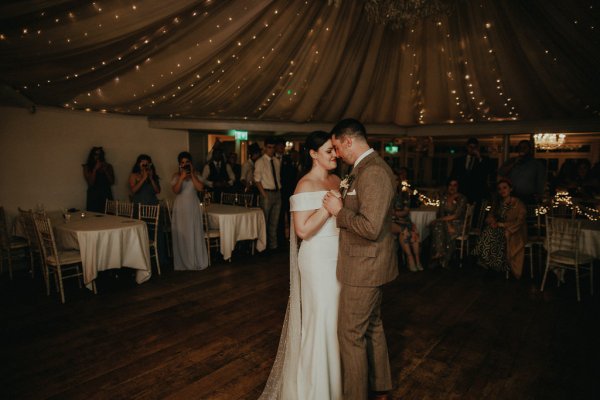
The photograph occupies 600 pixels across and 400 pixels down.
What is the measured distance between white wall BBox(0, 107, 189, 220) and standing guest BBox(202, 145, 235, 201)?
1.17 m

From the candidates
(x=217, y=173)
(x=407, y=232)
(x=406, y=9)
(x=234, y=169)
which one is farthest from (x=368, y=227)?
(x=234, y=169)

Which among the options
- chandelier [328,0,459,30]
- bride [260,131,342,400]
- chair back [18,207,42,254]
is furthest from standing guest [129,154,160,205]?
bride [260,131,342,400]

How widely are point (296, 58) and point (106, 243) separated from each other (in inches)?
130

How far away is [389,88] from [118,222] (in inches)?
189

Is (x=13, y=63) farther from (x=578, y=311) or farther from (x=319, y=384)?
(x=578, y=311)

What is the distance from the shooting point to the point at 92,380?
8.61ft

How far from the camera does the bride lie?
222cm

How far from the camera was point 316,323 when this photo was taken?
2248 mm

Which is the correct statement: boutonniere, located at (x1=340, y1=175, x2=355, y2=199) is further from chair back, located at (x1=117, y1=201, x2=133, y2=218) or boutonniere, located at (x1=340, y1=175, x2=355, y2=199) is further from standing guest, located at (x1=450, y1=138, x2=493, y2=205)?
standing guest, located at (x1=450, y1=138, x2=493, y2=205)

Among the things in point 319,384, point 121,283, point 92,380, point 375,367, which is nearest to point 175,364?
point 92,380

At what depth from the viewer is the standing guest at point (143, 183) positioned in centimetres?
546

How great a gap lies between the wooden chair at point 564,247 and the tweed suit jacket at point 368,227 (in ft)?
10.7

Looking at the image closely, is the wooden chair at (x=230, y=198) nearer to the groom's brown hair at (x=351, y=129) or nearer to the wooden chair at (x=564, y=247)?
the wooden chair at (x=564, y=247)

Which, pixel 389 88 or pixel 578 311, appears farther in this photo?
pixel 389 88
